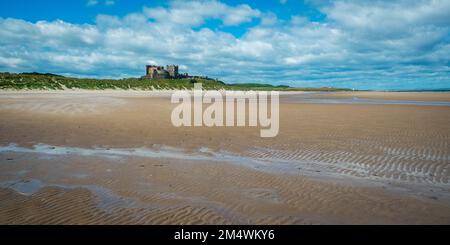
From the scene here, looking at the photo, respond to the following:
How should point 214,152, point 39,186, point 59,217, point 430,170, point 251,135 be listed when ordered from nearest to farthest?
point 59,217, point 39,186, point 430,170, point 214,152, point 251,135

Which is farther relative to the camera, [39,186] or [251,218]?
[39,186]

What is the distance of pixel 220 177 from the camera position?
265 inches

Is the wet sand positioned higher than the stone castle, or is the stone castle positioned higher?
the stone castle

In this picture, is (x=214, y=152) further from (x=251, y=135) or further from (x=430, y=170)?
(x=430, y=170)

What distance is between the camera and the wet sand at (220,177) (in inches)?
189

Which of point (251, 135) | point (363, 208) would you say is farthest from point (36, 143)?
point (363, 208)

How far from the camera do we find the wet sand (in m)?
4.81

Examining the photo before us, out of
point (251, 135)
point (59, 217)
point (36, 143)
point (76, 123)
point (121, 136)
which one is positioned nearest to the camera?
point (59, 217)

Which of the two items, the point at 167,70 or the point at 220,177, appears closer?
the point at 220,177

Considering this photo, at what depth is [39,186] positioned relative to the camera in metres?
5.89

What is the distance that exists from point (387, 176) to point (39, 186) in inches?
274

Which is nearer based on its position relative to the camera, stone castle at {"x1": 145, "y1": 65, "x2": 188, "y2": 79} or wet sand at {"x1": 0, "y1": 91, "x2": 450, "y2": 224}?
wet sand at {"x1": 0, "y1": 91, "x2": 450, "y2": 224}

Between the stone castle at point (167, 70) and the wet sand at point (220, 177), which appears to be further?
the stone castle at point (167, 70)

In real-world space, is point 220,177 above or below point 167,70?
below
